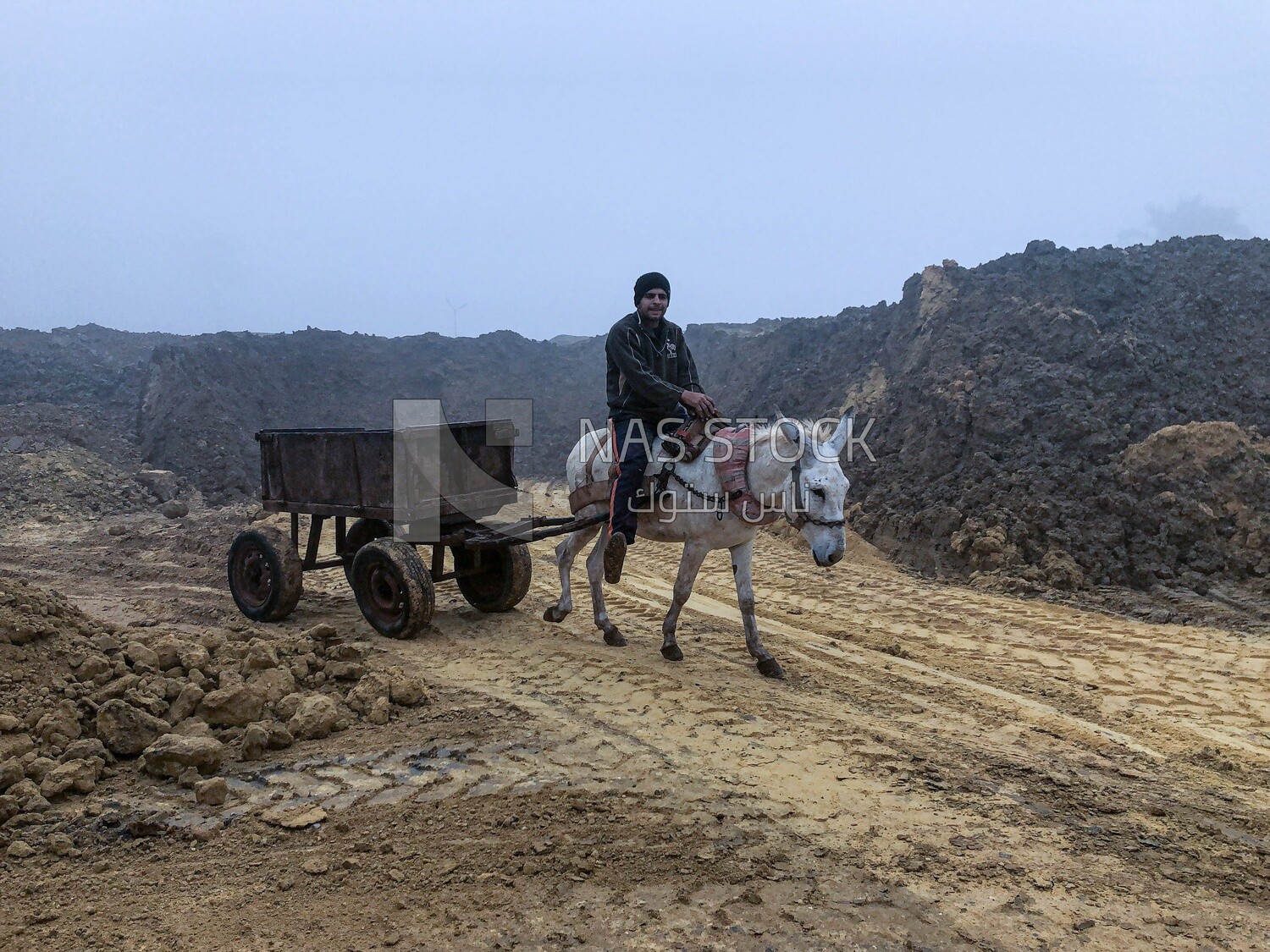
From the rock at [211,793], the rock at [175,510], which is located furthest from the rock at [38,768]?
the rock at [175,510]

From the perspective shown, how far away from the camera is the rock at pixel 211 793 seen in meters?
3.62

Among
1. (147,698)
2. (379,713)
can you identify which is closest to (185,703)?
(147,698)

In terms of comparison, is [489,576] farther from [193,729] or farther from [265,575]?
[193,729]

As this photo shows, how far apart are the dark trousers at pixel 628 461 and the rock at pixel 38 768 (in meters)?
3.54

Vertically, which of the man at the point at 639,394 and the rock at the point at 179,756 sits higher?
the man at the point at 639,394

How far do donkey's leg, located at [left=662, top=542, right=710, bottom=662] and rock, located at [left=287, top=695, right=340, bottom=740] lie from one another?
253 centimetres

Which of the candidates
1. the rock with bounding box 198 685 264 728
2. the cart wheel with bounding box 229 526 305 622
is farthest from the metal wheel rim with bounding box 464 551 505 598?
the rock with bounding box 198 685 264 728

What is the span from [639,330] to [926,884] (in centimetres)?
432

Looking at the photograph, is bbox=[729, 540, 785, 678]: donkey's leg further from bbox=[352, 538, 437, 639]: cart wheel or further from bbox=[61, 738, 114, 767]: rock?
bbox=[61, 738, 114, 767]: rock

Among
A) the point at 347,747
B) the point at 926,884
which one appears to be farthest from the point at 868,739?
the point at 347,747

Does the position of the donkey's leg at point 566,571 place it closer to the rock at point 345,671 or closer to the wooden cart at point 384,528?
the wooden cart at point 384,528

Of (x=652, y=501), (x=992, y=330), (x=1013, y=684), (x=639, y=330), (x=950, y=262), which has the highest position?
(x=950, y=262)

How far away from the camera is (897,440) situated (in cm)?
1398

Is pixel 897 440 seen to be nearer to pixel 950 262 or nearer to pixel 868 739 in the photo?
pixel 950 262
